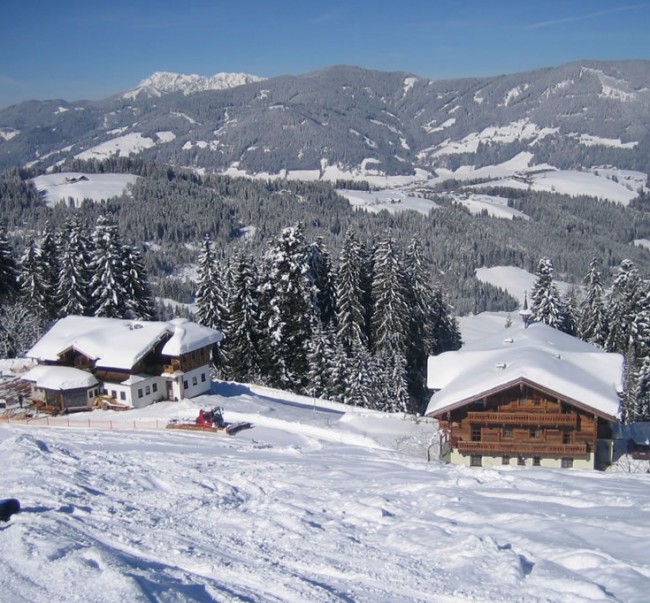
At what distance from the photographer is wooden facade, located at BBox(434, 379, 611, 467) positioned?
3425 centimetres

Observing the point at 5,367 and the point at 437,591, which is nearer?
the point at 437,591

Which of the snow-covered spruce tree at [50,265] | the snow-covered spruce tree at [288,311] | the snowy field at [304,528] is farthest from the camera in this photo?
the snow-covered spruce tree at [50,265]

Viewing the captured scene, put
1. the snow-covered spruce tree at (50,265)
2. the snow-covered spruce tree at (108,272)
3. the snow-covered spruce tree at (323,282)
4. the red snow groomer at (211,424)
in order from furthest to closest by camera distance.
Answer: the snow-covered spruce tree at (323,282) < the snow-covered spruce tree at (50,265) < the snow-covered spruce tree at (108,272) < the red snow groomer at (211,424)

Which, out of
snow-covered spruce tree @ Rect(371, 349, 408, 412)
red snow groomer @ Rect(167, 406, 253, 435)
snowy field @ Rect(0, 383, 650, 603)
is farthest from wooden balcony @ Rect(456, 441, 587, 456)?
snow-covered spruce tree @ Rect(371, 349, 408, 412)

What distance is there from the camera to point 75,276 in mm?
55594

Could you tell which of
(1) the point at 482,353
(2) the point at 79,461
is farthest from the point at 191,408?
(1) the point at 482,353

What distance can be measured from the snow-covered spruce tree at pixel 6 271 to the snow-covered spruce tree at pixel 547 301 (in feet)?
151

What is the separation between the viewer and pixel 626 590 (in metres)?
14.8

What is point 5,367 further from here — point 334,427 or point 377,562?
point 377,562

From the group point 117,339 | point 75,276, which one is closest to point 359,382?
point 117,339

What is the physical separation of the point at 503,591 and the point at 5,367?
4832 cm

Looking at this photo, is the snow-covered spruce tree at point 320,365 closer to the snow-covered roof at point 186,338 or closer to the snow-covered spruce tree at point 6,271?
the snow-covered roof at point 186,338

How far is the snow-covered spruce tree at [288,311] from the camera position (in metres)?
52.1

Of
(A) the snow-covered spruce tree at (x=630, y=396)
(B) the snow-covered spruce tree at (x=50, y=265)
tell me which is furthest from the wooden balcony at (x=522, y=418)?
(B) the snow-covered spruce tree at (x=50, y=265)
